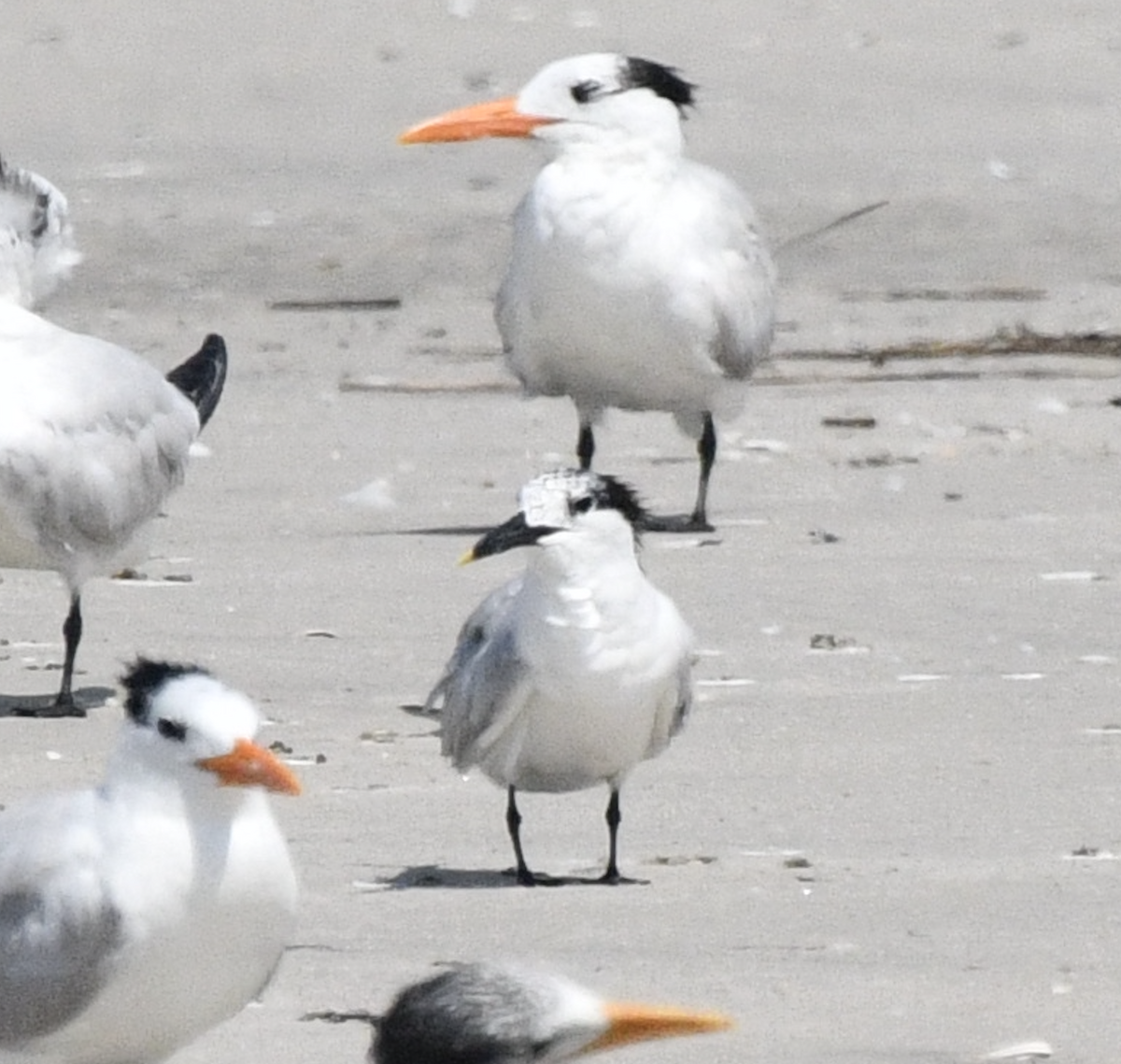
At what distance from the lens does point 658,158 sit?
10438 millimetres

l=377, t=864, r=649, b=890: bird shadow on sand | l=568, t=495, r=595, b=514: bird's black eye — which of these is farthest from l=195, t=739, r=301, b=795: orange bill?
l=568, t=495, r=595, b=514: bird's black eye

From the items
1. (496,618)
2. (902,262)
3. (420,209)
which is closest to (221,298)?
(420,209)

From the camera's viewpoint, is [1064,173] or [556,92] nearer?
[556,92]

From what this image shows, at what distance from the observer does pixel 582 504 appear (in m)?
6.35

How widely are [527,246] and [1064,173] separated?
471 cm

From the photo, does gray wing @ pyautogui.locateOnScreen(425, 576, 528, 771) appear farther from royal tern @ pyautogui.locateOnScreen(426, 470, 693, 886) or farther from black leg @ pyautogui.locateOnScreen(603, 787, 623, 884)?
black leg @ pyautogui.locateOnScreen(603, 787, 623, 884)

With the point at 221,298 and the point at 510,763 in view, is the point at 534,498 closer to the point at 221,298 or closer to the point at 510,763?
the point at 510,763

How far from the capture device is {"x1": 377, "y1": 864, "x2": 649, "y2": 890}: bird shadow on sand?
19.9 ft

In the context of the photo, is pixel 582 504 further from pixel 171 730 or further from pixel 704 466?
pixel 704 466

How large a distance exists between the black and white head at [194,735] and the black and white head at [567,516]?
1564 millimetres

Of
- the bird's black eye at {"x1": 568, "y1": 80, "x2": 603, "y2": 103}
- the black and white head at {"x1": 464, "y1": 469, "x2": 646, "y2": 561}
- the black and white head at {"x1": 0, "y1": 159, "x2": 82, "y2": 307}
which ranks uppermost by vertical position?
the black and white head at {"x1": 464, "y1": 469, "x2": 646, "y2": 561}

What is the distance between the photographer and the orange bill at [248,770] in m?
4.57

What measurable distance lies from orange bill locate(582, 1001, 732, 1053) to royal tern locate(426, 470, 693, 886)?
2.19 meters

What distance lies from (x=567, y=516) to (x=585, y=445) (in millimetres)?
4158
